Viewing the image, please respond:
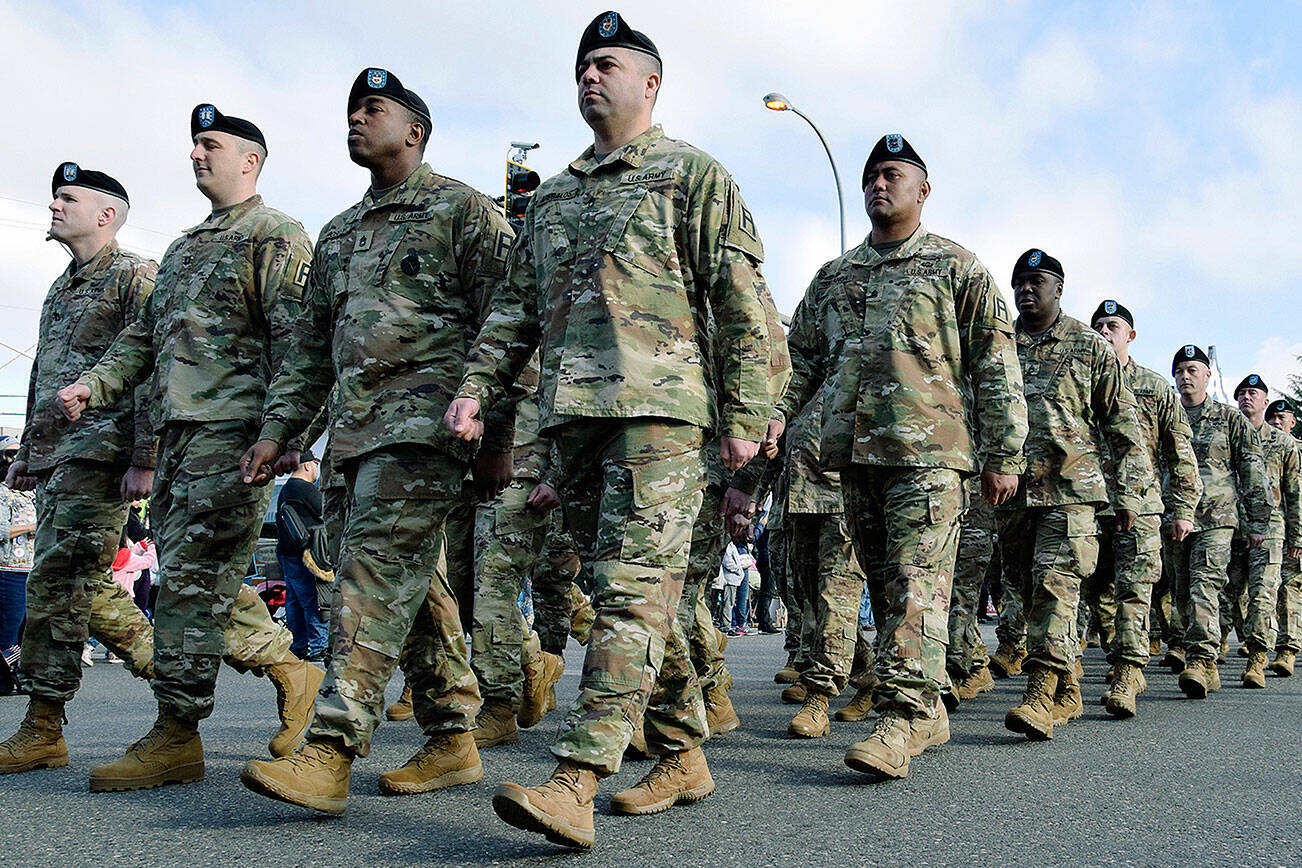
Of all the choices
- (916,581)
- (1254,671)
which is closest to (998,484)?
(916,581)

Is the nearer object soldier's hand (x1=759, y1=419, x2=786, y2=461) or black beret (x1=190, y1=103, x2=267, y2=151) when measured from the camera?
soldier's hand (x1=759, y1=419, x2=786, y2=461)

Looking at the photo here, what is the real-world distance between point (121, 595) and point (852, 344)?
3546mm

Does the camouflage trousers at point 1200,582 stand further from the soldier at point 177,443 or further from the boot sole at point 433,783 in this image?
the soldier at point 177,443

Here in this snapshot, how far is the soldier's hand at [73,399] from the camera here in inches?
181

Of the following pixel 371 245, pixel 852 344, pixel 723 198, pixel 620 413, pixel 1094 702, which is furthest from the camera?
pixel 1094 702

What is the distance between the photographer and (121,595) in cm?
541

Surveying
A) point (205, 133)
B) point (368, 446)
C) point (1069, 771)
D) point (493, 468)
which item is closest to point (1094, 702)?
point (1069, 771)

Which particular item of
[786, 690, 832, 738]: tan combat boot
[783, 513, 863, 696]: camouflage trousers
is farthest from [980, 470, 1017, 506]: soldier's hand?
[786, 690, 832, 738]: tan combat boot

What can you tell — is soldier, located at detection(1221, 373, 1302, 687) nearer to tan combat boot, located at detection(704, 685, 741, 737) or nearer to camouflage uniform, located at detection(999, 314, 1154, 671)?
camouflage uniform, located at detection(999, 314, 1154, 671)

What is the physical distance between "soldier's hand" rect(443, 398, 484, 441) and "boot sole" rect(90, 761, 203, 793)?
5.93 feet

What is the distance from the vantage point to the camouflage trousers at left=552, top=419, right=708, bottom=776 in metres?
3.37

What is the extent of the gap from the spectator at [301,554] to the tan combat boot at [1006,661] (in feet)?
17.2

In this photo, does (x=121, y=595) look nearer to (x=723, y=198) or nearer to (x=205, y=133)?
(x=205, y=133)

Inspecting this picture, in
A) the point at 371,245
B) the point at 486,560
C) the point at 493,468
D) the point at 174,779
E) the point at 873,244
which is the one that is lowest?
the point at 174,779
